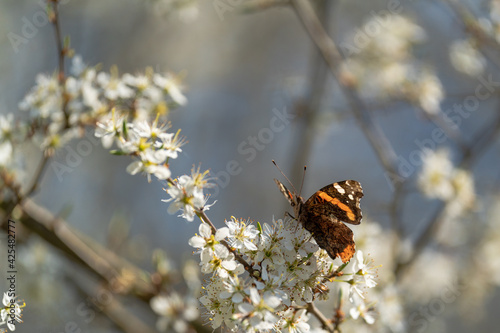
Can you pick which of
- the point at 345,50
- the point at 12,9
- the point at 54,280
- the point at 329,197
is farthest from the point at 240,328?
the point at 12,9

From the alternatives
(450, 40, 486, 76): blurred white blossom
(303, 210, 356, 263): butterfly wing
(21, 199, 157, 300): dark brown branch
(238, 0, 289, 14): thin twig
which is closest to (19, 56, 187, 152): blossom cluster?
(21, 199, 157, 300): dark brown branch

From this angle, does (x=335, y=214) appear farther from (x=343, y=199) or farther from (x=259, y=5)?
(x=259, y=5)

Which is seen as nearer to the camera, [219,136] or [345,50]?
[345,50]

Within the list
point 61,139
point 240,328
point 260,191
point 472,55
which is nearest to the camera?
point 240,328

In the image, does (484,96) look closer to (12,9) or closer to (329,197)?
(329,197)

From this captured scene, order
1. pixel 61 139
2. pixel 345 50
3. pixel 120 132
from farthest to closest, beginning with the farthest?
1. pixel 345 50
2. pixel 61 139
3. pixel 120 132

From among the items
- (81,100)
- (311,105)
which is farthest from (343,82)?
(81,100)

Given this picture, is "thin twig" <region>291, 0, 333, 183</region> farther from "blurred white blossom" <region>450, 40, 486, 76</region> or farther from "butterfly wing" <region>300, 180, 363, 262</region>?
"butterfly wing" <region>300, 180, 363, 262</region>

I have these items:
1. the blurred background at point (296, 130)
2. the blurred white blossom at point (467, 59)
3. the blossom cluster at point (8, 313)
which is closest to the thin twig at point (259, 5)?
the blurred background at point (296, 130)
